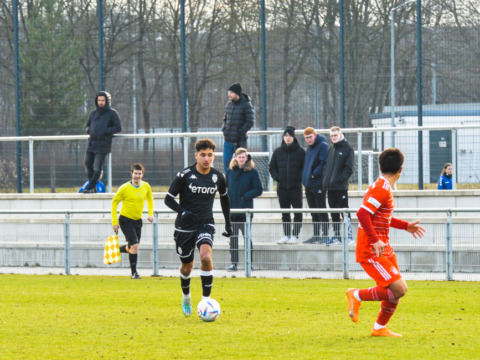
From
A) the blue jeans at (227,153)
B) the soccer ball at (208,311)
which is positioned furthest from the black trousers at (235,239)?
the soccer ball at (208,311)

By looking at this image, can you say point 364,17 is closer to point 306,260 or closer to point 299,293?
point 306,260

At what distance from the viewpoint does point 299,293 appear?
41.5ft

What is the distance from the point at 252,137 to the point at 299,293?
6936 millimetres

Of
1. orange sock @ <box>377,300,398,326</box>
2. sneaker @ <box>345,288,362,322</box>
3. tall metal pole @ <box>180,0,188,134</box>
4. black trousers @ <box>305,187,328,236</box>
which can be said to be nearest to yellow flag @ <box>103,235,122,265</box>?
black trousers @ <box>305,187,328,236</box>

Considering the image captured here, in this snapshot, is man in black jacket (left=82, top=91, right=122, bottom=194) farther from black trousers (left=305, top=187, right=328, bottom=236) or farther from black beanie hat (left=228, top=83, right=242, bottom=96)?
black trousers (left=305, top=187, right=328, bottom=236)

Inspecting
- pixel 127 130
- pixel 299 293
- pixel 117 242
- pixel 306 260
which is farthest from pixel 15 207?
pixel 299 293

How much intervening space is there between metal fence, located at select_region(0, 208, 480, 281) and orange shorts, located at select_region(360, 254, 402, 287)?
6.14 meters

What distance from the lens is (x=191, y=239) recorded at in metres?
10.1

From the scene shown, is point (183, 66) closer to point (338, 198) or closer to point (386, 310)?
point (338, 198)

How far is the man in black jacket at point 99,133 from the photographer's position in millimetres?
18828

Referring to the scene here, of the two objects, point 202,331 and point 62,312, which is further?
point 62,312

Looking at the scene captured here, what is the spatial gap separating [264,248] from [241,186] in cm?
124

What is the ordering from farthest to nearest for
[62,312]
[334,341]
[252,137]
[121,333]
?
[252,137] → [62,312] → [121,333] → [334,341]

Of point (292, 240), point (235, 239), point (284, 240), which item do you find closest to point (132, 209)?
point (235, 239)
